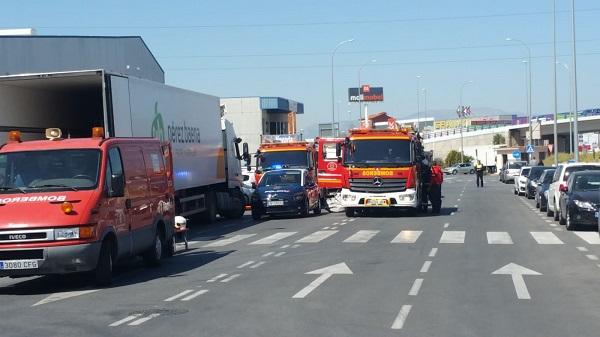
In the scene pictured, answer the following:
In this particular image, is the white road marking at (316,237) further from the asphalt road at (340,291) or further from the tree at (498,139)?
the tree at (498,139)

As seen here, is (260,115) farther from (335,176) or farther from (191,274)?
(191,274)

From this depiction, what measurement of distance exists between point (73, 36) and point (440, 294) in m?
44.6

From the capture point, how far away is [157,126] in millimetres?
23156

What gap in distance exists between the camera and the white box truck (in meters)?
19.2

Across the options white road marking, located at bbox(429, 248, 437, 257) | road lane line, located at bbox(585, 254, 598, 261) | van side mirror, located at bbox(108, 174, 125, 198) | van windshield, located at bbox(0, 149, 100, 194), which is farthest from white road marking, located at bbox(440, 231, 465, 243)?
van windshield, located at bbox(0, 149, 100, 194)

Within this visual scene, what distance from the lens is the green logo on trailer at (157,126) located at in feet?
74.7

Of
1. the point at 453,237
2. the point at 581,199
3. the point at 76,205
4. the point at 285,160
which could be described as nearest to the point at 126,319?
the point at 76,205

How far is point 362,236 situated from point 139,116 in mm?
6091

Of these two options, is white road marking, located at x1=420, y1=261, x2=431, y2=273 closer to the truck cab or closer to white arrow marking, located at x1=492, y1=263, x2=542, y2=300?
white arrow marking, located at x1=492, y1=263, x2=542, y2=300

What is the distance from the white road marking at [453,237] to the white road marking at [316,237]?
285 centimetres

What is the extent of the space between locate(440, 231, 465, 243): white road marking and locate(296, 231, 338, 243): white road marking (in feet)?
9.34

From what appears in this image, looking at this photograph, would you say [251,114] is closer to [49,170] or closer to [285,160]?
[285,160]

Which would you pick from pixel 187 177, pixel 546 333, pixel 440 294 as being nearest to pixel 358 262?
pixel 440 294

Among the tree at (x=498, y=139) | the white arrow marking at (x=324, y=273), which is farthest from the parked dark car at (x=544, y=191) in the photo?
the tree at (x=498, y=139)
